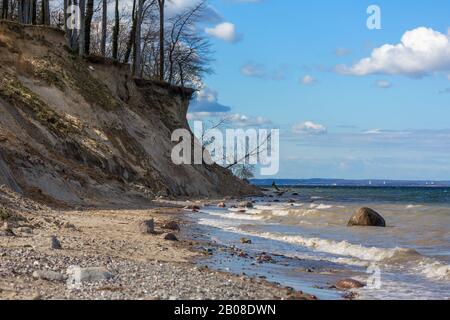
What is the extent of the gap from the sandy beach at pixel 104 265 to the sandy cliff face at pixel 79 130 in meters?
4.85

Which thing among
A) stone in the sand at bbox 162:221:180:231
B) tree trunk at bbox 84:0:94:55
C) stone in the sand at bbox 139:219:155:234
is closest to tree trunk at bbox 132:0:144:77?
tree trunk at bbox 84:0:94:55

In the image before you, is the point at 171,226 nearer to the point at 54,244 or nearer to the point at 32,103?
the point at 54,244

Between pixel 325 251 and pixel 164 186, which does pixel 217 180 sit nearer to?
pixel 164 186

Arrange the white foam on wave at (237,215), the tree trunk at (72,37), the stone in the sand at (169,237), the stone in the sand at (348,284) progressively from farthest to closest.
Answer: the tree trunk at (72,37) → the white foam on wave at (237,215) → the stone in the sand at (169,237) → the stone in the sand at (348,284)

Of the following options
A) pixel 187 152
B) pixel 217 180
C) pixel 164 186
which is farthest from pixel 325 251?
pixel 217 180

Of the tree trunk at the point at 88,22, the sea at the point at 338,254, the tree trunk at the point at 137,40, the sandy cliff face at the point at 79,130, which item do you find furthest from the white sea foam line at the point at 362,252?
the tree trunk at the point at 137,40

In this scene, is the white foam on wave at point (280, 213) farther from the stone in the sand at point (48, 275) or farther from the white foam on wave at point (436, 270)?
the stone in the sand at point (48, 275)

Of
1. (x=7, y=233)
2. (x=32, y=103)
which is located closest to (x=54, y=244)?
(x=7, y=233)

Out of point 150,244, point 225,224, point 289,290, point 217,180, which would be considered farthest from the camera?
point 217,180

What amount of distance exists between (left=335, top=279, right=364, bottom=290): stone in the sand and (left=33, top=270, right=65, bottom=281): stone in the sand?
368 cm

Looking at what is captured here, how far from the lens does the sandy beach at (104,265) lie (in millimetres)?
6848
